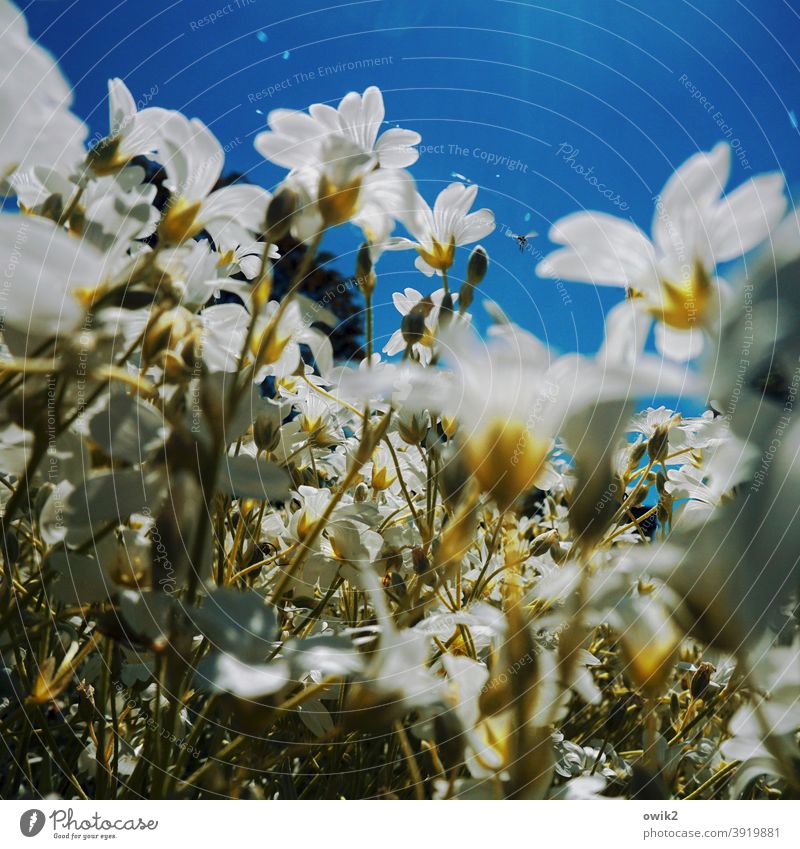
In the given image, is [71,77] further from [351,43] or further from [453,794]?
[453,794]

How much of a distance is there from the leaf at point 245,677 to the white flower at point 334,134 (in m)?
0.14

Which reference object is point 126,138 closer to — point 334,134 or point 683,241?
point 334,134

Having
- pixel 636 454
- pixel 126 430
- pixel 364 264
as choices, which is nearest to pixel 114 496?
pixel 126 430

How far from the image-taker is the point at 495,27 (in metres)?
0.30

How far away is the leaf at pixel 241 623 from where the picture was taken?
0.45 feet

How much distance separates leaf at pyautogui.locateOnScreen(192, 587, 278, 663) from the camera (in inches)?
5.4

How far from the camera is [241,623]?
138 mm

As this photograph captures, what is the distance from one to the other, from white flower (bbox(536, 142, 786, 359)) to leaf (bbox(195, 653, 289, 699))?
0.13m

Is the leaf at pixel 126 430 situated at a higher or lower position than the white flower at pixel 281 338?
lower

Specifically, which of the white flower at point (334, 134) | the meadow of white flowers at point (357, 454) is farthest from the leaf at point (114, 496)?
the white flower at point (334, 134)

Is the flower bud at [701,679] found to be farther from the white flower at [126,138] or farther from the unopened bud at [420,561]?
the white flower at [126,138]

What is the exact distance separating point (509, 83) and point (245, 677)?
274 mm
